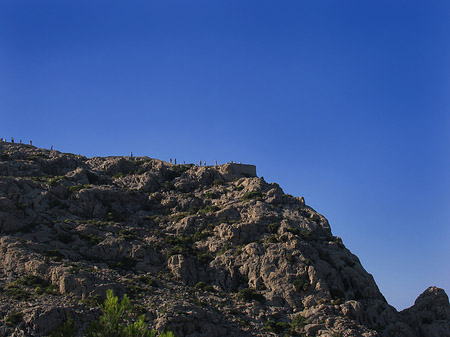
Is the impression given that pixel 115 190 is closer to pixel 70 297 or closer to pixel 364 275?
pixel 70 297

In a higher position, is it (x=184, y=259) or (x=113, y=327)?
(x=184, y=259)

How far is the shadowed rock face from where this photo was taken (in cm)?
7056

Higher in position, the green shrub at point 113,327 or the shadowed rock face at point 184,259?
the shadowed rock face at point 184,259

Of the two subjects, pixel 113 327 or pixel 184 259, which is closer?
pixel 113 327

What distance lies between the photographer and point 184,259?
8406cm

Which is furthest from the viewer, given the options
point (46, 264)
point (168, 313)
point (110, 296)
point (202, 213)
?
point (202, 213)

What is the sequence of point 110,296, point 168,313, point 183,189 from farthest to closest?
point 183,189, point 168,313, point 110,296

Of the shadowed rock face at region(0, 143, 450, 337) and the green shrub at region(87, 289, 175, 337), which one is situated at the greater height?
the shadowed rock face at region(0, 143, 450, 337)

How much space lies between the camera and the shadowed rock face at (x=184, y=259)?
70.6 m

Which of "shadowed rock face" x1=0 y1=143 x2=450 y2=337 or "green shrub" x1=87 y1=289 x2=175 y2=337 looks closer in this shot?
"green shrub" x1=87 y1=289 x2=175 y2=337

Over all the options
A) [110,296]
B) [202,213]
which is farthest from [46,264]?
[202,213]

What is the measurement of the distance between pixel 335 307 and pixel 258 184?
105 feet

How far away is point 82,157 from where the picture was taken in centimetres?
A: 12106

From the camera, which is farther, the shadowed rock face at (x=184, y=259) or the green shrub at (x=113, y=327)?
the shadowed rock face at (x=184, y=259)
